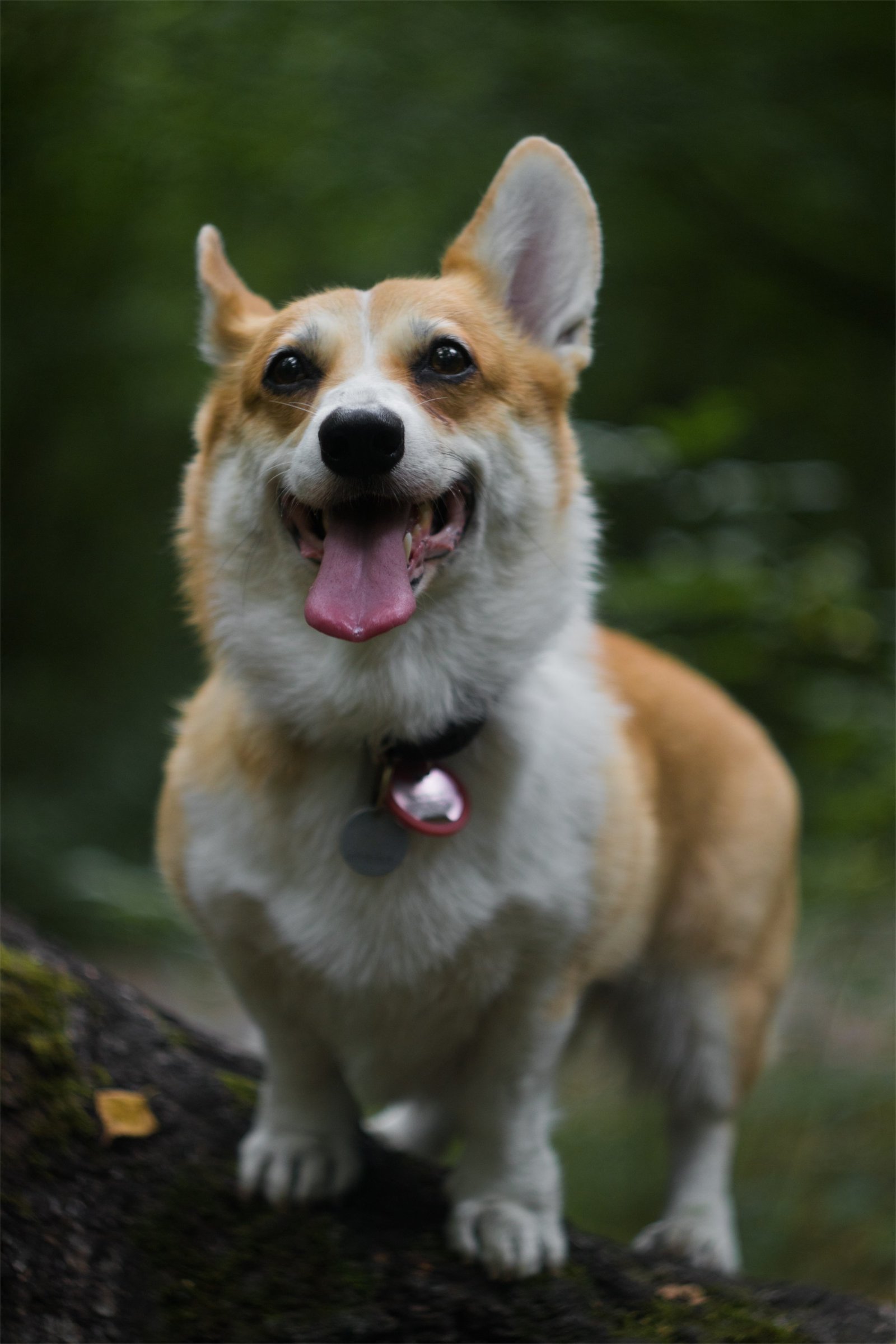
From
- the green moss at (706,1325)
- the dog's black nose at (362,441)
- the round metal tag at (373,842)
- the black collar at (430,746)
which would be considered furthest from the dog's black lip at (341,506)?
the green moss at (706,1325)

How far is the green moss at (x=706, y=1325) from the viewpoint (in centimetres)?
222

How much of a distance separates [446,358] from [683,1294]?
1928mm

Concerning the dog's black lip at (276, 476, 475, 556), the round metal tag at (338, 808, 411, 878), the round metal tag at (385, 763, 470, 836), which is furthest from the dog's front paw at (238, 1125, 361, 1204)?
the dog's black lip at (276, 476, 475, 556)

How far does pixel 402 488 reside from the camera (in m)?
2.20

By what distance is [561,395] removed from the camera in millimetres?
2691

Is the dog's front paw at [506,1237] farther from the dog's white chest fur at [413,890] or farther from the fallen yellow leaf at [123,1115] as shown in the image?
the fallen yellow leaf at [123,1115]

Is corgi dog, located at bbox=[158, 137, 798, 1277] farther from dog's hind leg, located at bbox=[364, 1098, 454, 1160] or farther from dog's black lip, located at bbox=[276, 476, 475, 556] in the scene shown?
dog's hind leg, located at bbox=[364, 1098, 454, 1160]

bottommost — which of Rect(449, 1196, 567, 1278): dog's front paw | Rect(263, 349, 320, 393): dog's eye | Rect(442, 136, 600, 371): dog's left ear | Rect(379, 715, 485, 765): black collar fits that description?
Rect(449, 1196, 567, 1278): dog's front paw

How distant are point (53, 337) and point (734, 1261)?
575cm

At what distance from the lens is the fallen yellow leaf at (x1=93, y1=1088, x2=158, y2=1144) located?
7.57 feet

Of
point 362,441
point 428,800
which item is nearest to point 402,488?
point 362,441

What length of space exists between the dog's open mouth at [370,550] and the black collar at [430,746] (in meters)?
0.27

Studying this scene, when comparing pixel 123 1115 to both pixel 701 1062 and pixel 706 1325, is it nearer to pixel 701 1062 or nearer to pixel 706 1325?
pixel 706 1325

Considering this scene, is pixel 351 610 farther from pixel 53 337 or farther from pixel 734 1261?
pixel 53 337
